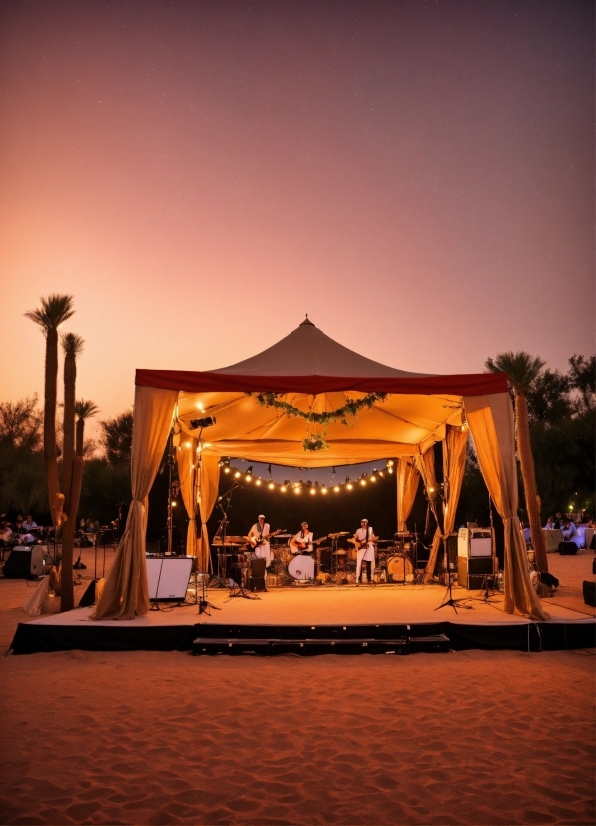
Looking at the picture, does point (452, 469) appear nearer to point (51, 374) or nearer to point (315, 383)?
point (315, 383)

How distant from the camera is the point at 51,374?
39.6 ft

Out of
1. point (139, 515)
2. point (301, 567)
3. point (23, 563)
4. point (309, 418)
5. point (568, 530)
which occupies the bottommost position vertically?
point (23, 563)

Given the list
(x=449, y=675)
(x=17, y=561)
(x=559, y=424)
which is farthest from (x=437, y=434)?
(x=559, y=424)

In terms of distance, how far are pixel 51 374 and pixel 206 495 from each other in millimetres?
4013

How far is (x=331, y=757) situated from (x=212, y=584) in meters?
7.85

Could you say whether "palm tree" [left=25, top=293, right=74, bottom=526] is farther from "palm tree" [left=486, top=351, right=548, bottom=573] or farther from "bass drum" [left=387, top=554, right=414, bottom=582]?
"palm tree" [left=486, top=351, right=548, bottom=573]

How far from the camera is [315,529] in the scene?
16234 millimetres

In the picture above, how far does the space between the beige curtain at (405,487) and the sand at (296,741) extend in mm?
7837

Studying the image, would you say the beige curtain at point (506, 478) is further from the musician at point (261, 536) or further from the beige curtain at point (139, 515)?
the musician at point (261, 536)

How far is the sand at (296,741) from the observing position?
10.4ft

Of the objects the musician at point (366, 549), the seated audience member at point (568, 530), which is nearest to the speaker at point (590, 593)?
the musician at point (366, 549)

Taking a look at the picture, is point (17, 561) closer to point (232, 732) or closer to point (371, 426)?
point (371, 426)

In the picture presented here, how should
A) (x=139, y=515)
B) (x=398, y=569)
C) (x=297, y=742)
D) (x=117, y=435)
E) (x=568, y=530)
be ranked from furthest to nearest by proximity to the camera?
(x=117, y=435) < (x=568, y=530) < (x=398, y=569) < (x=139, y=515) < (x=297, y=742)

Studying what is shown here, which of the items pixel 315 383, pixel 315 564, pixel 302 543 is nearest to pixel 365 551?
pixel 315 564
